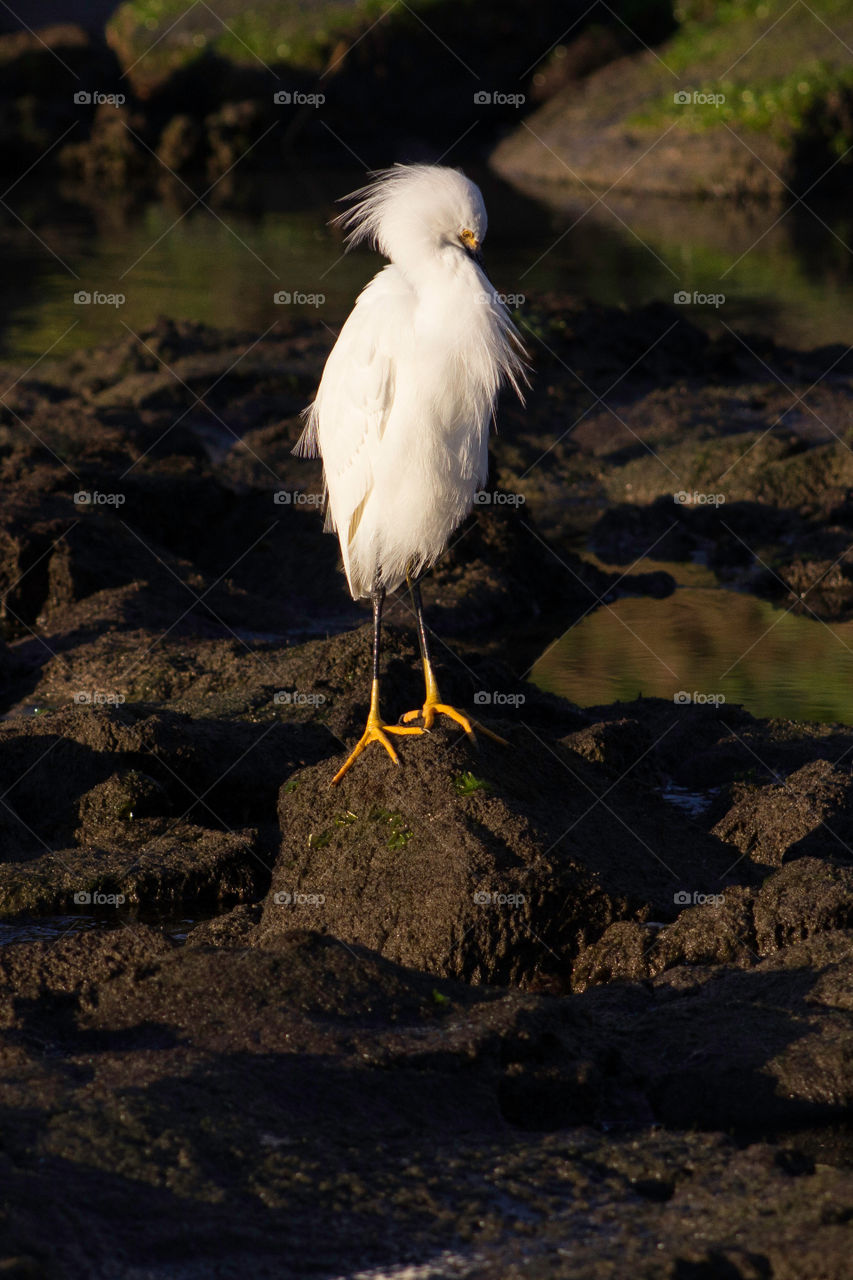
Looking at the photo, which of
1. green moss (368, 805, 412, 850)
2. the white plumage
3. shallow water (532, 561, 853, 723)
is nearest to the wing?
the white plumage

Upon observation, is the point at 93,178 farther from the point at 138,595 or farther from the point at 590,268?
the point at 138,595

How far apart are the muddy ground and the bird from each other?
779 mm

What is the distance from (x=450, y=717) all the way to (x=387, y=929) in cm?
108

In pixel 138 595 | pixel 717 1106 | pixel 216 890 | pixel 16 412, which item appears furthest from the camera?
pixel 16 412

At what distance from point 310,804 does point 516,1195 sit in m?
2.77

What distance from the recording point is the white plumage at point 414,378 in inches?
256

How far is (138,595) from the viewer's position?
10.9 m

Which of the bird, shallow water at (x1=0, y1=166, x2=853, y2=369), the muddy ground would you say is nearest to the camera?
the muddy ground

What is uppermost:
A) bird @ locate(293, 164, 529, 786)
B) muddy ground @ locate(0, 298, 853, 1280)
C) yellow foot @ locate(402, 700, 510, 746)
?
bird @ locate(293, 164, 529, 786)

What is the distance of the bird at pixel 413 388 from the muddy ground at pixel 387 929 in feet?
2.56

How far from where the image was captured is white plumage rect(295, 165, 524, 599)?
6.50 metres

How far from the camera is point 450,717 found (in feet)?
22.5

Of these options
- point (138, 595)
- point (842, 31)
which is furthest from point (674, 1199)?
point (842, 31)

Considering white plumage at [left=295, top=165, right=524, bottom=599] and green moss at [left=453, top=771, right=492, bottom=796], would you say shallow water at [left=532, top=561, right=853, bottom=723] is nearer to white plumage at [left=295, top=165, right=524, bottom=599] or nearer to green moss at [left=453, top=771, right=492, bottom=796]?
white plumage at [left=295, top=165, right=524, bottom=599]
